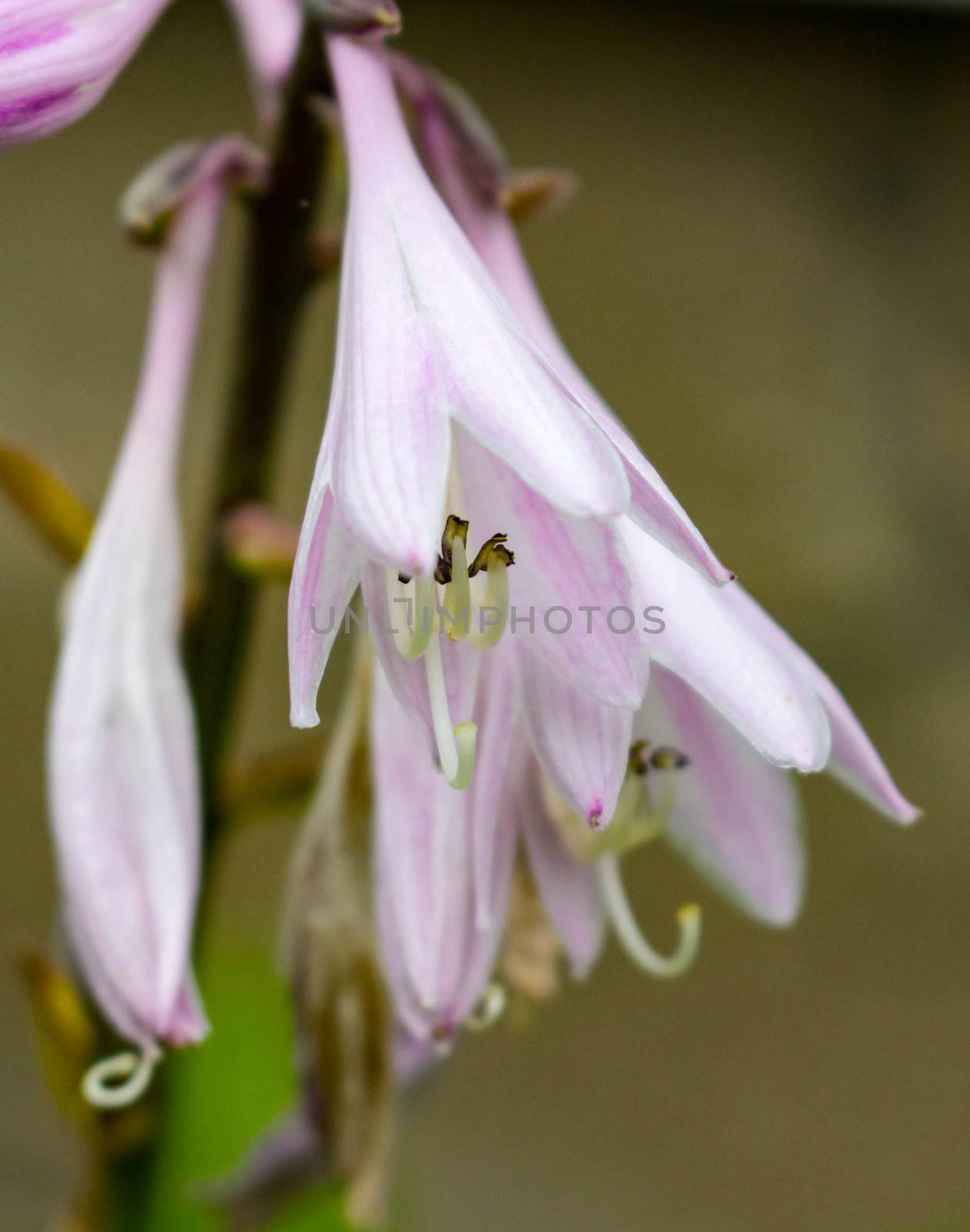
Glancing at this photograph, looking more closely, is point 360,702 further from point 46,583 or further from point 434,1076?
point 46,583

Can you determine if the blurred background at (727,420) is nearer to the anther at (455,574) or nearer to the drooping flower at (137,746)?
the drooping flower at (137,746)

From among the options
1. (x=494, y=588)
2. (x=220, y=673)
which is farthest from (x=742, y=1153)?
(x=494, y=588)

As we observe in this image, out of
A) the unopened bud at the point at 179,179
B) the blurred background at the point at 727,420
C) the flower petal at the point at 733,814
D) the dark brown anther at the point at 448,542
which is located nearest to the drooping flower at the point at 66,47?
the unopened bud at the point at 179,179

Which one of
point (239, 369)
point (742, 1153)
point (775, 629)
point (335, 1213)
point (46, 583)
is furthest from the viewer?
point (46, 583)

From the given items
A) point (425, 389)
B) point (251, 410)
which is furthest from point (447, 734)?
point (251, 410)

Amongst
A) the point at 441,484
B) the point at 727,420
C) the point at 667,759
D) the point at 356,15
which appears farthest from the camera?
the point at 727,420

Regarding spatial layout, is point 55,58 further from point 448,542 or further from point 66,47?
point 448,542
